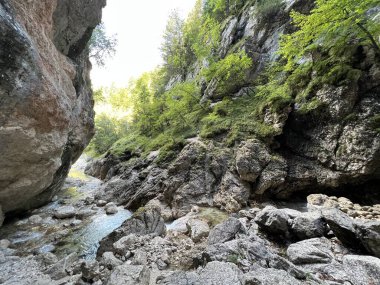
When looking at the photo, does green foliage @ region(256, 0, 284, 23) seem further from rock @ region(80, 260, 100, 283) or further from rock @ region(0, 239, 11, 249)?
rock @ region(0, 239, 11, 249)

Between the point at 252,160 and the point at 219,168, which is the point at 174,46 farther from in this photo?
the point at 252,160

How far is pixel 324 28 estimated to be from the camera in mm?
8539

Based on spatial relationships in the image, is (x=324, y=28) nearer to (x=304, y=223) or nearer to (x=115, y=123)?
(x=304, y=223)

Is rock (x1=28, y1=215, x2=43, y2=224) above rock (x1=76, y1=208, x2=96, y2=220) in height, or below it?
below

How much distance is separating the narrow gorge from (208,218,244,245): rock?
4 cm

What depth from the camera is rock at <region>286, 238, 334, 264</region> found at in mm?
4770

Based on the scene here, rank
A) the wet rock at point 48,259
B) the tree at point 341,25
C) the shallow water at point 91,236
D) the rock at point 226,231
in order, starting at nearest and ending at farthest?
1. the rock at point 226,231
2. the wet rock at point 48,259
3. the shallow water at point 91,236
4. the tree at point 341,25

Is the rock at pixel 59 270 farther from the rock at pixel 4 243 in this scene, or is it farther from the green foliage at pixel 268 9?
the green foliage at pixel 268 9

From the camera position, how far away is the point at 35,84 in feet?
18.9

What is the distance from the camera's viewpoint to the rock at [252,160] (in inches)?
393

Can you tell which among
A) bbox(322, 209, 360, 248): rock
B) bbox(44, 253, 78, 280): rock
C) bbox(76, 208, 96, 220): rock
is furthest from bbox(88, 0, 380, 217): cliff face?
bbox(44, 253, 78, 280): rock

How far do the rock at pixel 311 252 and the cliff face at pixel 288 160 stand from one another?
13.6 feet

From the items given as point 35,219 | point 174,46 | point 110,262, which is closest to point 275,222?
point 110,262

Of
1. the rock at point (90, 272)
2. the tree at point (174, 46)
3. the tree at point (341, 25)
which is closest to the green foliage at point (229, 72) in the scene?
the tree at point (341, 25)
